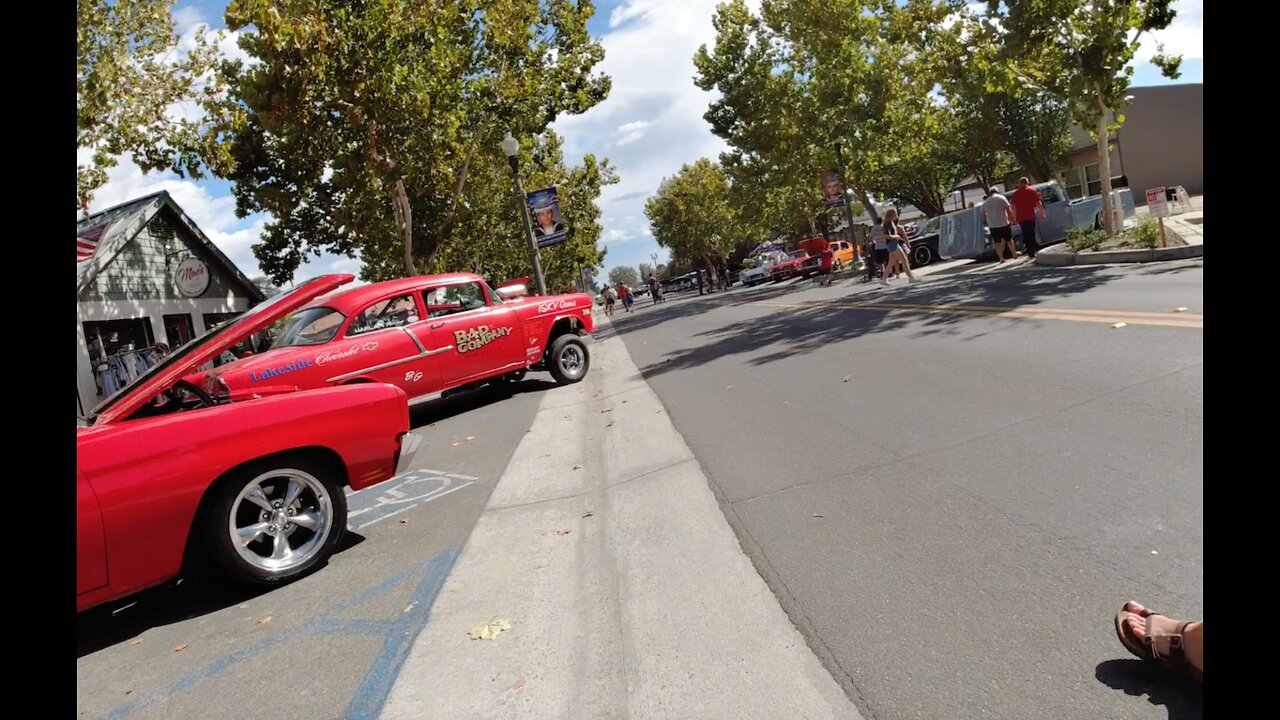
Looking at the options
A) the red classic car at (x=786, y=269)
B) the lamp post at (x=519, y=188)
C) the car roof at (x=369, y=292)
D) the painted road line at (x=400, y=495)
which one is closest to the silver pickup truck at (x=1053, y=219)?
the lamp post at (x=519, y=188)

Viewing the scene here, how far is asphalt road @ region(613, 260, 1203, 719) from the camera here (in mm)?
2682

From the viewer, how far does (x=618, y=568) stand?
13.4ft

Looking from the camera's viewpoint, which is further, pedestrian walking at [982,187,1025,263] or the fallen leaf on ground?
pedestrian walking at [982,187,1025,263]

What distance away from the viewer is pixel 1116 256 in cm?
1455

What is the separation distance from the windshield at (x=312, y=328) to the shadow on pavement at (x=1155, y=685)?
26.6ft

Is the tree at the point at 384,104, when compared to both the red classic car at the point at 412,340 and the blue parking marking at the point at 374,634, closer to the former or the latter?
the red classic car at the point at 412,340

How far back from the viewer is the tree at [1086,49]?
1494 cm

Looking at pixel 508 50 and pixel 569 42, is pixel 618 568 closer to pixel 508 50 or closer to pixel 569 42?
pixel 508 50

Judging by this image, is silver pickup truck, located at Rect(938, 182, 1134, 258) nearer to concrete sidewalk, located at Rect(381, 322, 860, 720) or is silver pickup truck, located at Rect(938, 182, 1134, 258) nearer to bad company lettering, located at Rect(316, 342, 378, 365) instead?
bad company lettering, located at Rect(316, 342, 378, 365)

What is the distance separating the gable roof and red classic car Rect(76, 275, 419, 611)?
14.1 metres

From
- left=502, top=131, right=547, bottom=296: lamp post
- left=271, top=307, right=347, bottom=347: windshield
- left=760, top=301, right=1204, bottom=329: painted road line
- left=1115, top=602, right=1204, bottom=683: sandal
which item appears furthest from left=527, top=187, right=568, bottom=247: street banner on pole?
left=1115, top=602, right=1204, bottom=683: sandal

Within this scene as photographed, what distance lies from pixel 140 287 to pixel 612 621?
67.3 feet

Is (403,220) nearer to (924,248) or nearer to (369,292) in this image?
(369,292)

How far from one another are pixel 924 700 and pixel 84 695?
341 centimetres
